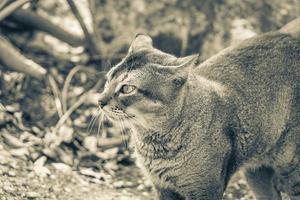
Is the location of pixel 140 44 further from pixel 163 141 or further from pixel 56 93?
pixel 56 93

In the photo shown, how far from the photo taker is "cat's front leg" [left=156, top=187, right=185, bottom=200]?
474 centimetres

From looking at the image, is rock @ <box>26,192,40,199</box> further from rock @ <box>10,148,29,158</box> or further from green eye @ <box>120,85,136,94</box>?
green eye @ <box>120,85,136,94</box>

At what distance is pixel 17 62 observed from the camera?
21.9ft

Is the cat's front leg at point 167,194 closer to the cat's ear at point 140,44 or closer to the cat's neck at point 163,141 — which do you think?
the cat's neck at point 163,141

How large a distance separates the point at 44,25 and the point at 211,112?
11.3ft

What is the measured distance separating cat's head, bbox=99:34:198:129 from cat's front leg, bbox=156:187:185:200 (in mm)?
500

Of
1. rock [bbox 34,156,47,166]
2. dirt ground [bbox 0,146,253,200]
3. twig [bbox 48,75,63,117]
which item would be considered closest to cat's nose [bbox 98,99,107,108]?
dirt ground [bbox 0,146,253,200]

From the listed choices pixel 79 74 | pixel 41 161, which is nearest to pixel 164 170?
pixel 41 161

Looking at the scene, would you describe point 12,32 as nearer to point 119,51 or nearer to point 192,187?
point 119,51

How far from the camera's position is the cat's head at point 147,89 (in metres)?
A: 4.41

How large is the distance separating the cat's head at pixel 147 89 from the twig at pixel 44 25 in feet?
10.3

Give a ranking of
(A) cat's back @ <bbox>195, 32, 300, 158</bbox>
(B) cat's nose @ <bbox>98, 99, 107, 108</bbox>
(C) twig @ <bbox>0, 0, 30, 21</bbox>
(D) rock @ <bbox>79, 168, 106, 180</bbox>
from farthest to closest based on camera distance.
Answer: (C) twig @ <bbox>0, 0, 30, 21</bbox>, (D) rock @ <bbox>79, 168, 106, 180</bbox>, (A) cat's back @ <bbox>195, 32, 300, 158</bbox>, (B) cat's nose @ <bbox>98, 99, 107, 108</bbox>

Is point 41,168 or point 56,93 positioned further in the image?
point 56,93

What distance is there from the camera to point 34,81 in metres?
7.06
